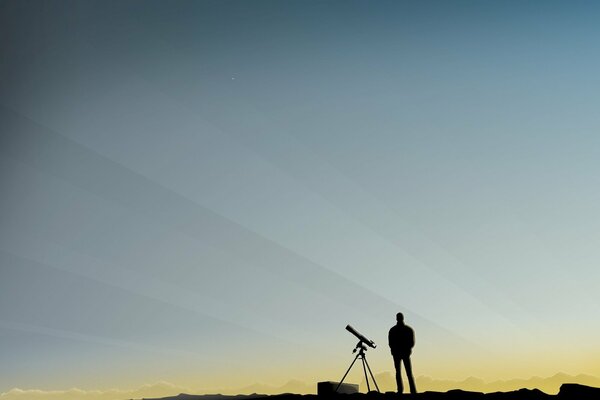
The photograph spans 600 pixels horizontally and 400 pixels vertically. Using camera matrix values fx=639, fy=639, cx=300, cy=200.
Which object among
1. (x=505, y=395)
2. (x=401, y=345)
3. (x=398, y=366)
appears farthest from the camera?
(x=398, y=366)

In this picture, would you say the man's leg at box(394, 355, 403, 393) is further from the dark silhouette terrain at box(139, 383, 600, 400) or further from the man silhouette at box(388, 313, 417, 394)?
the dark silhouette terrain at box(139, 383, 600, 400)

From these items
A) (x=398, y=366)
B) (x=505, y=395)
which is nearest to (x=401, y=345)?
(x=398, y=366)

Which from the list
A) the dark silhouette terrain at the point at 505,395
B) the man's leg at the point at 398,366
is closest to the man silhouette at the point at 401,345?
the man's leg at the point at 398,366

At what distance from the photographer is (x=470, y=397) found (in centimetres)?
1577

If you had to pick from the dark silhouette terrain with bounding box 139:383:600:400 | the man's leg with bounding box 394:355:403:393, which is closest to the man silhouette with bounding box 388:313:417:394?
the man's leg with bounding box 394:355:403:393

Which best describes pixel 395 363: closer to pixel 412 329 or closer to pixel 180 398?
pixel 412 329

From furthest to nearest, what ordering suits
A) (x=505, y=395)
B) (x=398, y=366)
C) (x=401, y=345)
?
(x=398, y=366)
(x=401, y=345)
(x=505, y=395)

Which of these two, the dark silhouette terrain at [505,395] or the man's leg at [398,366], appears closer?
the dark silhouette terrain at [505,395]

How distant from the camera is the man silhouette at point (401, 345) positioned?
18.7 m

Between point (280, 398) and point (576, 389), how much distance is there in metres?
8.49

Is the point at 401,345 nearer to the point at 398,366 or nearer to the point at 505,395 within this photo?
the point at 398,366

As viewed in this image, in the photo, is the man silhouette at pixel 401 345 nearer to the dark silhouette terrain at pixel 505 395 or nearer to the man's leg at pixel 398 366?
the man's leg at pixel 398 366

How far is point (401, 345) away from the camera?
1875 cm

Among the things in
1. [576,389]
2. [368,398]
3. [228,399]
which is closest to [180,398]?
[228,399]
